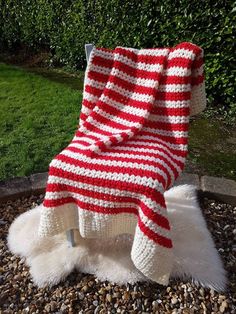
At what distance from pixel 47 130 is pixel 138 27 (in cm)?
187

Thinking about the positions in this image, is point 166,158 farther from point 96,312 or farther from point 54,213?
point 96,312

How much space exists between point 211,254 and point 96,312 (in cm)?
83

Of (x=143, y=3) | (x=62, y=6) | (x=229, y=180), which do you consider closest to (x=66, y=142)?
(x=229, y=180)

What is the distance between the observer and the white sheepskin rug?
235 centimetres

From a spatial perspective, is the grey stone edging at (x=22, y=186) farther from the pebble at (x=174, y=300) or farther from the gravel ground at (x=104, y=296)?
the pebble at (x=174, y=300)

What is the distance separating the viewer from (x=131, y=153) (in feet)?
7.51

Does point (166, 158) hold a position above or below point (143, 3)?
below

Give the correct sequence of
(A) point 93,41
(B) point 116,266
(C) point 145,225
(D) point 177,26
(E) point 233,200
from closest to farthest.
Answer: (C) point 145,225
(B) point 116,266
(E) point 233,200
(D) point 177,26
(A) point 93,41

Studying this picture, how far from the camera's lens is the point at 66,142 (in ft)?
13.2

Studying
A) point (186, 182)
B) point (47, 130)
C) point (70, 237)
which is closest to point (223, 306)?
point (70, 237)

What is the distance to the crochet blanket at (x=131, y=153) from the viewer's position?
2084mm

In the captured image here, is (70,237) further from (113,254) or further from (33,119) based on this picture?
(33,119)

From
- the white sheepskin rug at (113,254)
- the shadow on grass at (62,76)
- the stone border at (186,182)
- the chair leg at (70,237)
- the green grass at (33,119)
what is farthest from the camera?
the shadow on grass at (62,76)

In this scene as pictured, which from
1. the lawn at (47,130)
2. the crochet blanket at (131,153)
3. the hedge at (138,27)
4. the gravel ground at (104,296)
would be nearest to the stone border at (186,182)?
the lawn at (47,130)
